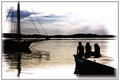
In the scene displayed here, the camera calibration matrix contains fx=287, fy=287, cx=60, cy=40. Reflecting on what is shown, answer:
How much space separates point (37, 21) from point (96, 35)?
7.14ft

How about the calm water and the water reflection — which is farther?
the water reflection

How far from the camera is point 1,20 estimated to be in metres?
9.38

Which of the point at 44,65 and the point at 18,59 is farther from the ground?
the point at 18,59

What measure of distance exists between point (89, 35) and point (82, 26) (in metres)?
0.55

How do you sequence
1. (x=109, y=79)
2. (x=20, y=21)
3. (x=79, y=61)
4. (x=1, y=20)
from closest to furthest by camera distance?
(x=109, y=79)
(x=1, y=20)
(x=20, y=21)
(x=79, y=61)

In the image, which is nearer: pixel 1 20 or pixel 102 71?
pixel 1 20

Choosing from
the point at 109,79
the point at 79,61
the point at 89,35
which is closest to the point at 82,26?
the point at 89,35

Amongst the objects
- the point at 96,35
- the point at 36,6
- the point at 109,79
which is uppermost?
the point at 36,6

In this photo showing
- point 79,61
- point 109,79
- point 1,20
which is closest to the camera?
point 109,79

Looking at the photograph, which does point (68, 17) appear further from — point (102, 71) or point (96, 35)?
point (102, 71)

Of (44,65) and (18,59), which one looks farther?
(18,59)

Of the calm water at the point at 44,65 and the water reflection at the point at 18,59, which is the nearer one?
the calm water at the point at 44,65

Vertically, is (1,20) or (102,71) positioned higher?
(1,20)

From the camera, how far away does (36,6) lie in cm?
945
